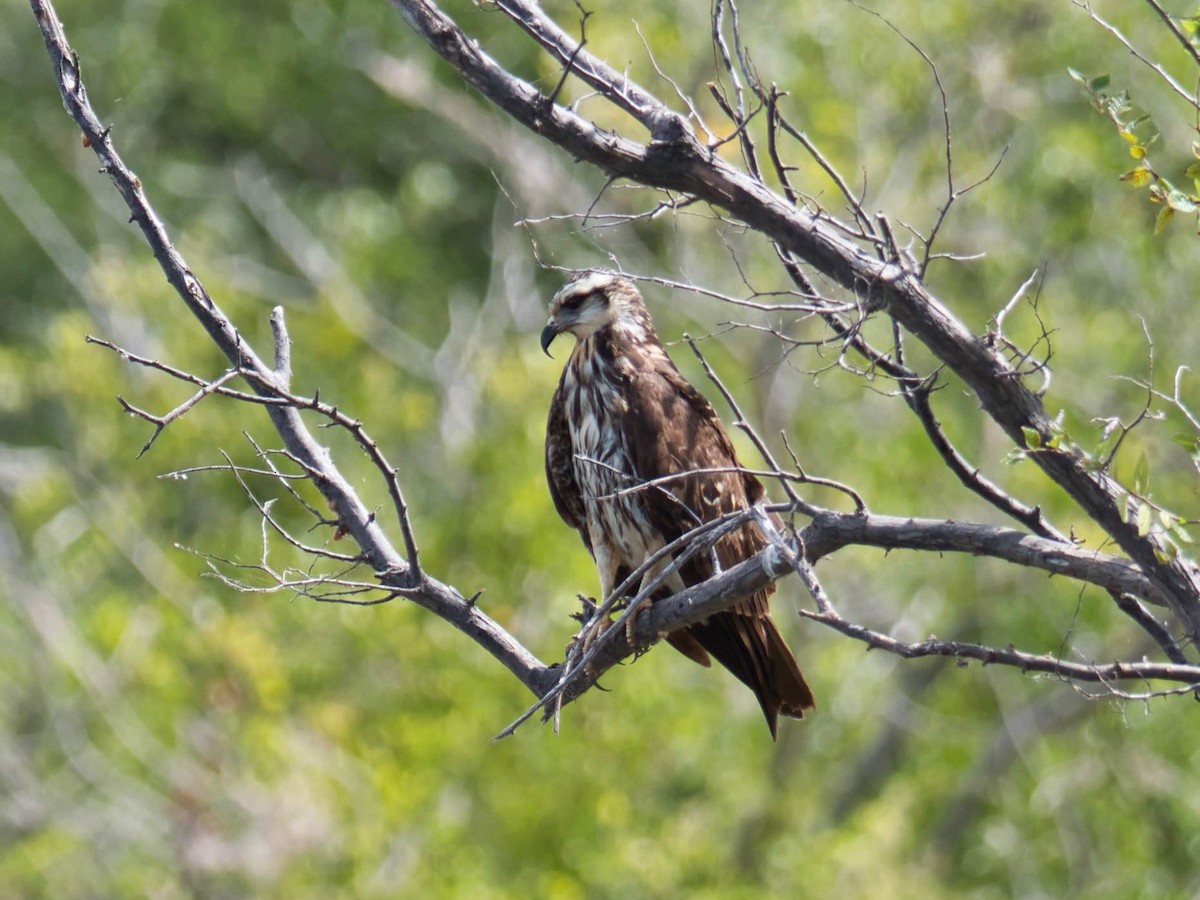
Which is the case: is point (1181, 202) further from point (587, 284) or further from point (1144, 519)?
point (587, 284)

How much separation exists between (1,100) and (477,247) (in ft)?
19.0

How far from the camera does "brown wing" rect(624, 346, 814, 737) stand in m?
5.16

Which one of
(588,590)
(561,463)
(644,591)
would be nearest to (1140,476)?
(644,591)

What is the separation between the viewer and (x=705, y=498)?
5.34 metres

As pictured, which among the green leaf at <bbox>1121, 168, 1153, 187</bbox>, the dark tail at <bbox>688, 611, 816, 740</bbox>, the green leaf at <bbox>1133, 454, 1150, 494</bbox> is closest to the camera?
the green leaf at <bbox>1133, 454, 1150, 494</bbox>

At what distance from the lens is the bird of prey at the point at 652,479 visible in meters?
5.18

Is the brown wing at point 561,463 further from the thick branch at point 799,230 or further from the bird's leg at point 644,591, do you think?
the thick branch at point 799,230

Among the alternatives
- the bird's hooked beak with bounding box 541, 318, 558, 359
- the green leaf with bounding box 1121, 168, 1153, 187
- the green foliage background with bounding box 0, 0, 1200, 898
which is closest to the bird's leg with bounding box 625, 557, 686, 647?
the bird's hooked beak with bounding box 541, 318, 558, 359

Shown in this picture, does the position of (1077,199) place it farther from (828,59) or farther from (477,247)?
(477,247)

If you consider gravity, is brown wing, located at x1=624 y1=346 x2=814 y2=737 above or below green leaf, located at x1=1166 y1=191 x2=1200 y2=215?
above

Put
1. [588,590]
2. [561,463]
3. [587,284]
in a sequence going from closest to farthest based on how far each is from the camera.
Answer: [561,463]
[587,284]
[588,590]

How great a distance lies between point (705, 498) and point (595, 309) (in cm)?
84

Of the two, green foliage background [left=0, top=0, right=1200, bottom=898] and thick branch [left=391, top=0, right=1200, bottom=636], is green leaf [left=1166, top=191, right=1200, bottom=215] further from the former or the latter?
green foliage background [left=0, top=0, right=1200, bottom=898]

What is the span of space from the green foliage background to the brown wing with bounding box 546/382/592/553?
4.09m
